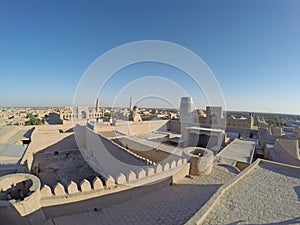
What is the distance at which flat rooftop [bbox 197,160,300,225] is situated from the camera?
298 cm

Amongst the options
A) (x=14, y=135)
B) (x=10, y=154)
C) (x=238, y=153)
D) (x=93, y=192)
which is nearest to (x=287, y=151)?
(x=238, y=153)

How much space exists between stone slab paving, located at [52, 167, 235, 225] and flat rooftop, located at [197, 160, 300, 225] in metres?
0.62

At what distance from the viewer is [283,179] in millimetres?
4723

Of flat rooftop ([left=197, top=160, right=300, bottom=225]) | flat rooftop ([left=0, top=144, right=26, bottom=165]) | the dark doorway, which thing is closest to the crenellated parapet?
flat rooftop ([left=197, top=160, right=300, bottom=225])

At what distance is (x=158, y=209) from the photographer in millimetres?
4305

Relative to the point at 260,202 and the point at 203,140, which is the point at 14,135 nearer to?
the point at 203,140

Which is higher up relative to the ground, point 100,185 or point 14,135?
point 100,185

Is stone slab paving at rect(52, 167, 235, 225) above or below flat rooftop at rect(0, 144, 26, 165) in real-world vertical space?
above

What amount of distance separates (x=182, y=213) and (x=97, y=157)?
26.5ft

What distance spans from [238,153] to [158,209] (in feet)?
25.8

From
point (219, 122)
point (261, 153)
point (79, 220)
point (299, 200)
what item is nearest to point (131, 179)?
point (79, 220)

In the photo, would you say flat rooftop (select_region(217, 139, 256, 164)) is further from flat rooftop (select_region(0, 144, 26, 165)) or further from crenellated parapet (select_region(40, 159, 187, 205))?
flat rooftop (select_region(0, 144, 26, 165))

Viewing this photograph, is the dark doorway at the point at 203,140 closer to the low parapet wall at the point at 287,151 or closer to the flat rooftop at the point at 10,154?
the low parapet wall at the point at 287,151

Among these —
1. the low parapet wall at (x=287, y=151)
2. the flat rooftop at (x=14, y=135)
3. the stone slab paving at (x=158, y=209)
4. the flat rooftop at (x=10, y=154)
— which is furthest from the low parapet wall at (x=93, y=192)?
the flat rooftop at (x=14, y=135)
